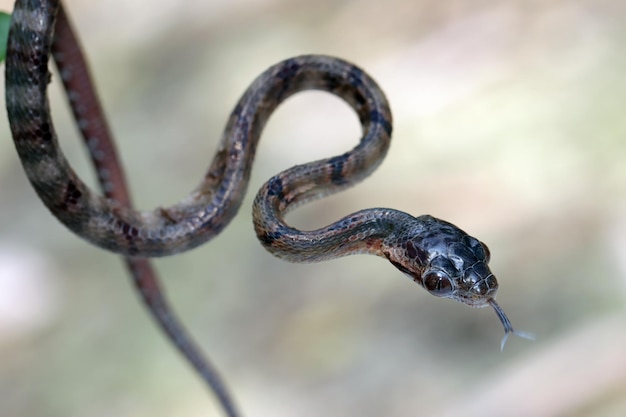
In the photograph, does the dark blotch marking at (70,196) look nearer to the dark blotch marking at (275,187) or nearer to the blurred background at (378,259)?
the dark blotch marking at (275,187)

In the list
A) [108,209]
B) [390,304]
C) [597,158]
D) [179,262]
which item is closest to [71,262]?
[179,262]

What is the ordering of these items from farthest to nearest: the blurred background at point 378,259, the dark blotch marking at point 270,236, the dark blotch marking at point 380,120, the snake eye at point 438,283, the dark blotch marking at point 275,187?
the blurred background at point 378,259
the dark blotch marking at point 380,120
the dark blotch marking at point 275,187
the dark blotch marking at point 270,236
the snake eye at point 438,283

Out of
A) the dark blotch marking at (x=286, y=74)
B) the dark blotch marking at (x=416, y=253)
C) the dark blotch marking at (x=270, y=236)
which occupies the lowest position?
the dark blotch marking at (x=416, y=253)

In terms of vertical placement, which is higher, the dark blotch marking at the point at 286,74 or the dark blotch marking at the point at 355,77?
the dark blotch marking at the point at 355,77

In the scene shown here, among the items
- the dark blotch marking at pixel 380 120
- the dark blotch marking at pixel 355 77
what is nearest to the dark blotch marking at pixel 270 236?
the dark blotch marking at pixel 380 120

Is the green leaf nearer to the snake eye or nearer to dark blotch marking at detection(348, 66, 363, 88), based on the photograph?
dark blotch marking at detection(348, 66, 363, 88)

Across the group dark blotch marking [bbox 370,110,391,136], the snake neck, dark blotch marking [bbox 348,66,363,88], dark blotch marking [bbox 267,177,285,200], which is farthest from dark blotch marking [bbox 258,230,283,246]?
dark blotch marking [bbox 348,66,363,88]
